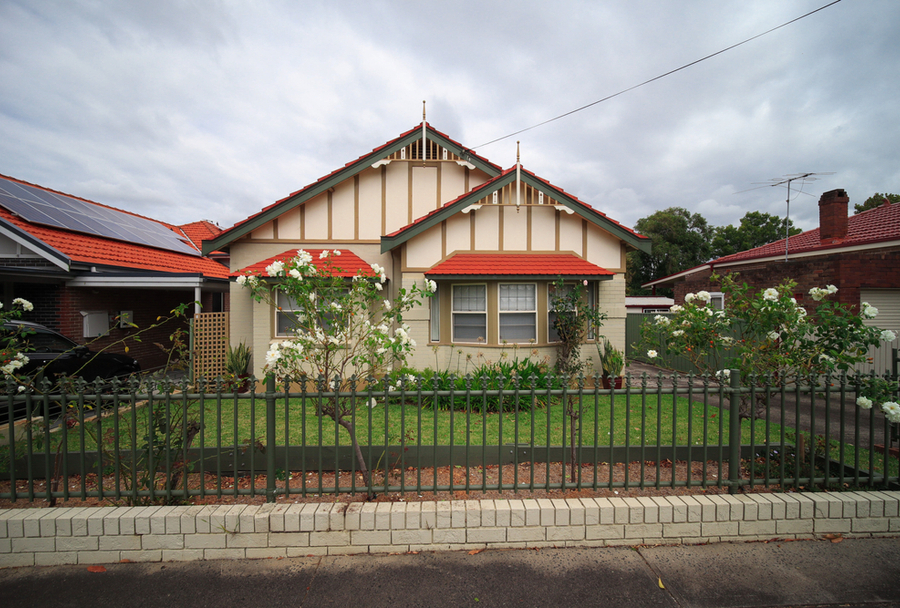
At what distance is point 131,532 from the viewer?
3246 mm

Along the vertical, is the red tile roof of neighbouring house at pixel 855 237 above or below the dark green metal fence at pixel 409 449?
above

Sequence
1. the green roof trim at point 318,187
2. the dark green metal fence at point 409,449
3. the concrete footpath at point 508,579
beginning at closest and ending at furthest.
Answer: the concrete footpath at point 508,579
the dark green metal fence at point 409,449
the green roof trim at point 318,187

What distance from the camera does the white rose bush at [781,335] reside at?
393 cm

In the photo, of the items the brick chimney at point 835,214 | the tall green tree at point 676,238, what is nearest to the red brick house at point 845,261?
the brick chimney at point 835,214

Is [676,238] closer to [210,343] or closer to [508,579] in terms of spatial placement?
[210,343]

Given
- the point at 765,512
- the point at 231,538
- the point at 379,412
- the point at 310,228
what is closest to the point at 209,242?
the point at 310,228

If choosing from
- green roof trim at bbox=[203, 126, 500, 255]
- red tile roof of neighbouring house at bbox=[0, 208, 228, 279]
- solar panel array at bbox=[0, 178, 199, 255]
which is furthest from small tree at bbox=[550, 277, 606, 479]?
solar panel array at bbox=[0, 178, 199, 255]

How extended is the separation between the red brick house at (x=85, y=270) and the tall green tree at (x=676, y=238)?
32508mm

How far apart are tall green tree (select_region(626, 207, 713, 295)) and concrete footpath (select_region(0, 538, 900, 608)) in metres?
34.5

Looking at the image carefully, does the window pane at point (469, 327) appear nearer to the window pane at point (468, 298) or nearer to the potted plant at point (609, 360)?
the window pane at point (468, 298)

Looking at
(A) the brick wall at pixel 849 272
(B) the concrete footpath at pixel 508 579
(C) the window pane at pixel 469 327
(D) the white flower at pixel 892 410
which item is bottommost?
(B) the concrete footpath at pixel 508 579

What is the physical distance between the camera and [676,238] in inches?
1423

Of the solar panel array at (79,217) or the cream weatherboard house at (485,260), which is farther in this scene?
the solar panel array at (79,217)

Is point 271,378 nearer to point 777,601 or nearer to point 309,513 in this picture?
point 309,513
